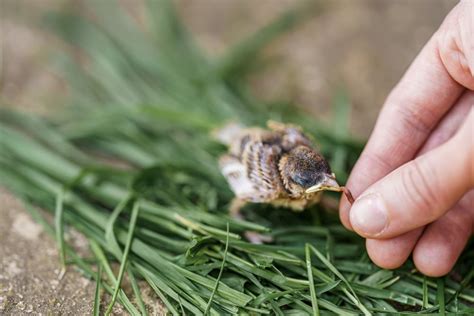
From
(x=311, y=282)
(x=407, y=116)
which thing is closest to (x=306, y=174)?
(x=311, y=282)

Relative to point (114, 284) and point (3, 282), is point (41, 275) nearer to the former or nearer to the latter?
point (3, 282)

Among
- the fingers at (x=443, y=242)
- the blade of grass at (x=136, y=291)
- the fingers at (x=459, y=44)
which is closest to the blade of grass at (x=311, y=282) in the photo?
A: the fingers at (x=443, y=242)

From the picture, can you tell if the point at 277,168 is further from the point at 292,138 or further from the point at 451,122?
the point at 451,122

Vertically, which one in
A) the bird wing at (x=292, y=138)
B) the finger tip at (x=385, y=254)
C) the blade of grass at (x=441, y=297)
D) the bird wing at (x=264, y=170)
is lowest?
the blade of grass at (x=441, y=297)

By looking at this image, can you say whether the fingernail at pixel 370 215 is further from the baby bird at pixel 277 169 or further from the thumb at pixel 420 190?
the baby bird at pixel 277 169

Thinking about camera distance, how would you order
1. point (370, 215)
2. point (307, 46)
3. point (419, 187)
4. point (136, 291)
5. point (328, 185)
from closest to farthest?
point (419, 187) < point (370, 215) < point (328, 185) < point (136, 291) < point (307, 46)

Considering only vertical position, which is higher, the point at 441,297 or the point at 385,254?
the point at 385,254
